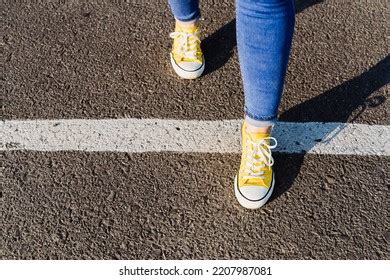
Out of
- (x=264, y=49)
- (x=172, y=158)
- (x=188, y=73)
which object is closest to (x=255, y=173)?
(x=172, y=158)

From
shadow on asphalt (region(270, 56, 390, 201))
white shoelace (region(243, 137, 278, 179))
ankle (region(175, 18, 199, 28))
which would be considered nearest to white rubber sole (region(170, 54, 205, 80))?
ankle (region(175, 18, 199, 28))

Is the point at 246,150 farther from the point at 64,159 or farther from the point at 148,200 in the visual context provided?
the point at 64,159

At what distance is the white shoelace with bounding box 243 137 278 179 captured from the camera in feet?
7.14

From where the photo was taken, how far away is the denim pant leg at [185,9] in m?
2.44

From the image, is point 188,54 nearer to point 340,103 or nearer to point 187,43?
point 187,43

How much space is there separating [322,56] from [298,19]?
326mm

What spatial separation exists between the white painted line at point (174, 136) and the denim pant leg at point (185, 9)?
53cm

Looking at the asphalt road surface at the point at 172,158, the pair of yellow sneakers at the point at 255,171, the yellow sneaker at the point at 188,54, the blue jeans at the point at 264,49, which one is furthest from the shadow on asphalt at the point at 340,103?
the yellow sneaker at the point at 188,54

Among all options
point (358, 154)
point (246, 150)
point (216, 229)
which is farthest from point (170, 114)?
point (358, 154)

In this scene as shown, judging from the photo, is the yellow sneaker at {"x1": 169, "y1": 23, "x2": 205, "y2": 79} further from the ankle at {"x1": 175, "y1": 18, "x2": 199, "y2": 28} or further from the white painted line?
the white painted line

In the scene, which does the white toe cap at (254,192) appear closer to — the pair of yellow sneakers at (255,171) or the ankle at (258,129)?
the pair of yellow sneakers at (255,171)

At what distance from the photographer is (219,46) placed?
281 centimetres

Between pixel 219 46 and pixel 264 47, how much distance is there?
1004 mm

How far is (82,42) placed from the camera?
284cm
